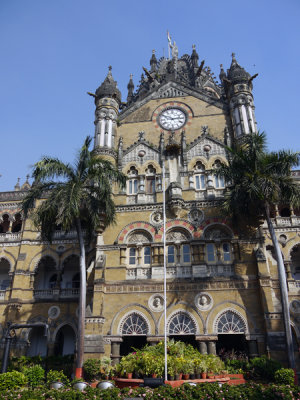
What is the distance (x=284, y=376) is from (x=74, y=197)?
15055 mm

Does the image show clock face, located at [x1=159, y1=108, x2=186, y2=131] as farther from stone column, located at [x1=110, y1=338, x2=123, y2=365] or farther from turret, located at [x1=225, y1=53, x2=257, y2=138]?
stone column, located at [x1=110, y1=338, x2=123, y2=365]

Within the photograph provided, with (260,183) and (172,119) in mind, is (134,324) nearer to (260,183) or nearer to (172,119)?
(260,183)

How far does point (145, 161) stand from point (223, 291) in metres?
12.7

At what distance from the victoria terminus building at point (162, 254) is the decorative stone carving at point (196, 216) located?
74 mm

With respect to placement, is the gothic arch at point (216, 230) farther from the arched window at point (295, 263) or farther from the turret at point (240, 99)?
the turret at point (240, 99)

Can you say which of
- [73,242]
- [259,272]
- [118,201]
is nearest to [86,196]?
[118,201]

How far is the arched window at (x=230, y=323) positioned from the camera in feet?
75.4

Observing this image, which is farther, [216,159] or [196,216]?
[216,159]

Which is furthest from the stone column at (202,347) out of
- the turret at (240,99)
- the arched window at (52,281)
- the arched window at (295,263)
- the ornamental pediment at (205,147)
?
the turret at (240,99)

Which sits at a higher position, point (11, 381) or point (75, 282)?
point (75, 282)

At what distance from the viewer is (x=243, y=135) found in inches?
1153

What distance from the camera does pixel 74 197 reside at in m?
22.0

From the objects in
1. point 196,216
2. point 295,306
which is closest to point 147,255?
point 196,216

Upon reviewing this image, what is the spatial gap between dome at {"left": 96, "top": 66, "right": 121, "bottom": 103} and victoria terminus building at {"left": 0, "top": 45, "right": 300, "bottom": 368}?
107 millimetres
